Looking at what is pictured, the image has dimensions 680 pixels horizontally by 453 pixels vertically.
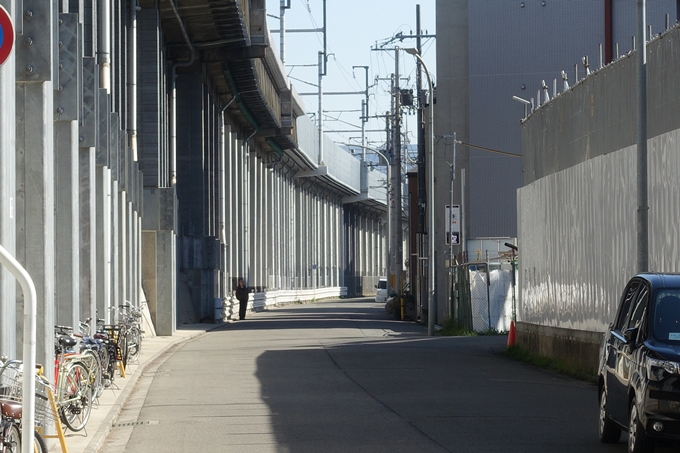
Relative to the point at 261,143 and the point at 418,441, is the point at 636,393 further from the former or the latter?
the point at 261,143

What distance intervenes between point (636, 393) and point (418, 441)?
264cm

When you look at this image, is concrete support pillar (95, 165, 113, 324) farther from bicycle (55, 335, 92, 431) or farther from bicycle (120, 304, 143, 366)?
A: bicycle (55, 335, 92, 431)

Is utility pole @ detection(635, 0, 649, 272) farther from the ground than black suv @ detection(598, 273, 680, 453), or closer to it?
farther from the ground

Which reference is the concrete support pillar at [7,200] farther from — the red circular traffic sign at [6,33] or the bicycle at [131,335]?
the bicycle at [131,335]

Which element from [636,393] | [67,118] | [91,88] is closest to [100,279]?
[91,88]

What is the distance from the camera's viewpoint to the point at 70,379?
13.2 m

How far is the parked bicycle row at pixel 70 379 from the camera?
854 centimetres

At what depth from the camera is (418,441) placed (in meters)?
12.0

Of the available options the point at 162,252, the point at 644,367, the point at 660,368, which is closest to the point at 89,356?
the point at 644,367

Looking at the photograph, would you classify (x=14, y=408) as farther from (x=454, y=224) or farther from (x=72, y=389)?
(x=454, y=224)

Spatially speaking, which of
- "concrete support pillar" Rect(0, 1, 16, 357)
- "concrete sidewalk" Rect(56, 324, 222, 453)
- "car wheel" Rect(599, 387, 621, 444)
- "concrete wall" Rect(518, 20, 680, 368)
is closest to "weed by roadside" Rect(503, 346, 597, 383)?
"concrete wall" Rect(518, 20, 680, 368)

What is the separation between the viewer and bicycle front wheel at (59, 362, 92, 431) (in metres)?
12.7

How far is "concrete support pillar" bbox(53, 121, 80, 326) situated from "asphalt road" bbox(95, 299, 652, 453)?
1659mm

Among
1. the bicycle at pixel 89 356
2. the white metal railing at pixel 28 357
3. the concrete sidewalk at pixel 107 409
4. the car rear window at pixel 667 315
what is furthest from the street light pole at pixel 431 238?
the white metal railing at pixel 28 357
